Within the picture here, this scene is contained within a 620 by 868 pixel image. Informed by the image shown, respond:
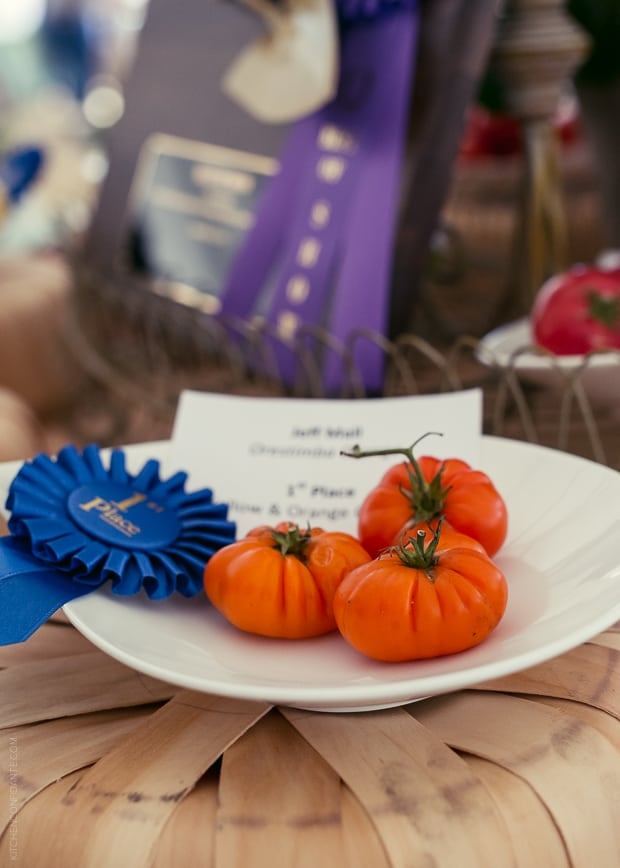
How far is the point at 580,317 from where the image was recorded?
698 mm

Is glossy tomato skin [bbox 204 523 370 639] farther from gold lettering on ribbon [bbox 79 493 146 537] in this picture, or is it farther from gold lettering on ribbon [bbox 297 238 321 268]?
gold lettering on ribbon [bbox 297 238 321 268]

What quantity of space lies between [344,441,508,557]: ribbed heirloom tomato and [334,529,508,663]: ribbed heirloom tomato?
0.14ft

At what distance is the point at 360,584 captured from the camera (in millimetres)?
395

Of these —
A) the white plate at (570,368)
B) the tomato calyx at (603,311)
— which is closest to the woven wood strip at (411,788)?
the white plate at (570,368)

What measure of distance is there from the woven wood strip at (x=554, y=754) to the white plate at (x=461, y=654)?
3 cm

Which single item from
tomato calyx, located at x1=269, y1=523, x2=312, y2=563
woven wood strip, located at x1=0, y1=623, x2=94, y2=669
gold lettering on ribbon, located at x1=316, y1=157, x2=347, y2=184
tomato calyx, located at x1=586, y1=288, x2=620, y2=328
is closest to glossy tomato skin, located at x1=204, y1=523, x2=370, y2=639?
tomato calyx, located at x1=269, y1=523, x2=312, y2=563

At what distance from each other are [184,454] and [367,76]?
1.24 ft

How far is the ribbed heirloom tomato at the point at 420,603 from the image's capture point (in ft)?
1.25

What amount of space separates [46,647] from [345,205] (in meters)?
0.43

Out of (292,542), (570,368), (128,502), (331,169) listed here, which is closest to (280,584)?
(292,542)

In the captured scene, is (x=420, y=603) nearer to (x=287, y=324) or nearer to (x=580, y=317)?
(x=580, y=317)

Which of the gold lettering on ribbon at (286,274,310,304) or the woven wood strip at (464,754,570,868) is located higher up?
the gold lettering on ribbon at (286,274,310,304)

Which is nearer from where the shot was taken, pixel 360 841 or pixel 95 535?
pixel 360 841

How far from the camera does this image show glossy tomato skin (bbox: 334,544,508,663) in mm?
381
